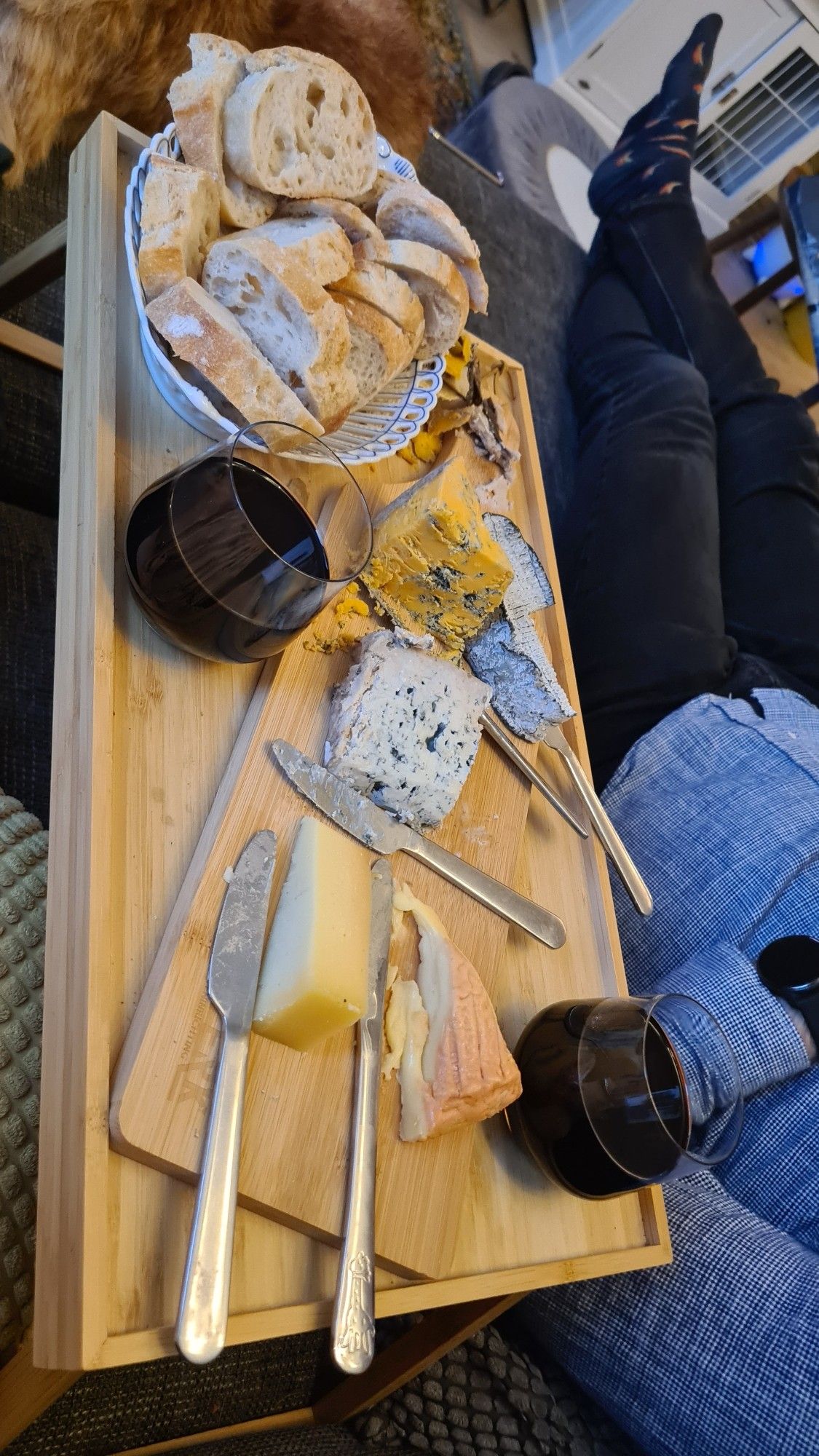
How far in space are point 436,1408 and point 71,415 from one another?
1091 mm

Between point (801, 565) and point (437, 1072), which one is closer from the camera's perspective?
point (437, 1072)

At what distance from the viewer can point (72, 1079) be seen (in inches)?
21.1

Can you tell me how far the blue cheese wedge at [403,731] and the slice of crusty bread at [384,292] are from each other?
286mm

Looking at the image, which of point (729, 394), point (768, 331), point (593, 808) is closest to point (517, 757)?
point (593, 808)

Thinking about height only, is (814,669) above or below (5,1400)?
above

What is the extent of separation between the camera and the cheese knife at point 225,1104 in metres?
0.49

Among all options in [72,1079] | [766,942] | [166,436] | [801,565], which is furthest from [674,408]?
[72,1079]

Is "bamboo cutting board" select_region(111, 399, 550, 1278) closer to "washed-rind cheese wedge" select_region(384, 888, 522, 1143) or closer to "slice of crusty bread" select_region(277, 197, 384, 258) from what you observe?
"washed-rind cheese wedge" select_region(384, 888, 522, 1143)

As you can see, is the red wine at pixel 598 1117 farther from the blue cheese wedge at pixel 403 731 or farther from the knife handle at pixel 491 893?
the blue cheese wedge at pixel 403 731

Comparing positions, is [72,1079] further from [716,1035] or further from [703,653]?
[703,653]

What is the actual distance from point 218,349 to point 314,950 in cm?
45

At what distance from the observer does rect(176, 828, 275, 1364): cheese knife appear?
49cm

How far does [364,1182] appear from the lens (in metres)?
0.60

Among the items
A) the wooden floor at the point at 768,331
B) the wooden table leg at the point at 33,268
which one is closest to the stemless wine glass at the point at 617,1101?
the wooden table leg at the point at 33,268
